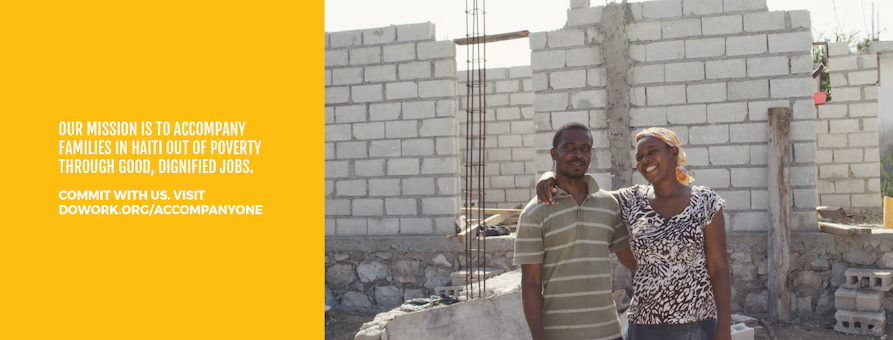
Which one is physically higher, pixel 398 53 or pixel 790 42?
pixel 398 53

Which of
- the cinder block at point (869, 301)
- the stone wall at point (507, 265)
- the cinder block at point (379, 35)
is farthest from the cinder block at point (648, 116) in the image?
the cinder block at point (379, 35)

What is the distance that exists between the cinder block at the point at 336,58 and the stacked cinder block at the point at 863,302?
4.73 meters

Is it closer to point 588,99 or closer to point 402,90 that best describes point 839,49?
point 588,99

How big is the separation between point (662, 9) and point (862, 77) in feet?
15.1

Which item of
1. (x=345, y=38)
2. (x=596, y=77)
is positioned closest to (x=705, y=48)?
(x=596, y=77)

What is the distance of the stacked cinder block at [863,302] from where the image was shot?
500 centimetres

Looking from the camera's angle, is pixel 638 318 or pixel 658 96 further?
pixel 658 96

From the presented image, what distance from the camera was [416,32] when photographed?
6.20m

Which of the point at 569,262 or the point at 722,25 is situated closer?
the point at 569,262

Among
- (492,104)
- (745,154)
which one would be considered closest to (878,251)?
(745,154)

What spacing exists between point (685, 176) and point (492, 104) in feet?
24.2

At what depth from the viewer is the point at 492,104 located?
31.7 feet

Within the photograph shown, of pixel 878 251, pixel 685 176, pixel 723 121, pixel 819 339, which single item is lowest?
pixel 819 339

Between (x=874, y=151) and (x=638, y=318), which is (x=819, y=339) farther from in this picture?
(x=874, y=151)
